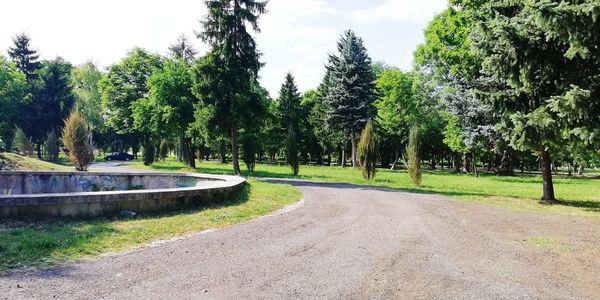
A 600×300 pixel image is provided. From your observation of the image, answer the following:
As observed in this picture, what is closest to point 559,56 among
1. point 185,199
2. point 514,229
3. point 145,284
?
point 514,229

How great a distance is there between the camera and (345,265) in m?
6.05

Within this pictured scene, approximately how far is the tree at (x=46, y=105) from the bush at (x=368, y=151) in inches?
1572

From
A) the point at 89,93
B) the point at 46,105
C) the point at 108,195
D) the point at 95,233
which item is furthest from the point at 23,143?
the point at 95,233

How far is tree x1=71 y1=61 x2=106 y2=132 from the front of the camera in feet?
200

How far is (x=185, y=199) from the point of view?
10852 millimetres

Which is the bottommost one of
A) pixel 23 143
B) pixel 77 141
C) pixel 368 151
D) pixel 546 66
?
pixel 368 151

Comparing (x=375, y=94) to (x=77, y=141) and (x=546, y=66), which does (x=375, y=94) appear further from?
(x=546, y=66)

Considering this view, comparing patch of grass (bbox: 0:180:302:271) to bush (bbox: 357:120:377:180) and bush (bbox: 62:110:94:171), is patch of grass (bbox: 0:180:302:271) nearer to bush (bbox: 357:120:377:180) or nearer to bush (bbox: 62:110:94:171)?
bush (bbox: 357:120:377:180)

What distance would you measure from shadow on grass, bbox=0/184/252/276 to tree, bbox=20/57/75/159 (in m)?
46.9

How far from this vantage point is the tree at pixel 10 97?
4597 cm

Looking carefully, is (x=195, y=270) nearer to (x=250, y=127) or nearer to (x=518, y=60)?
(x=518, y=60)

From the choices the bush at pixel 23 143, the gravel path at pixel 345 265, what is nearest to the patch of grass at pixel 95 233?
the gravel path at pixel 345 265

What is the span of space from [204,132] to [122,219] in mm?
17560

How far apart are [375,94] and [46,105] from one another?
38758mm
